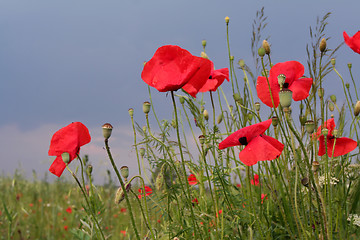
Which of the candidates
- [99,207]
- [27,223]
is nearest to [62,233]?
[27,223]

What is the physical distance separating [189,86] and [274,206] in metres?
0.91

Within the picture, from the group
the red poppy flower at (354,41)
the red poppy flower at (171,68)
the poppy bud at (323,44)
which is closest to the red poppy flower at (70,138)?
the red poppy flower at (171,68)

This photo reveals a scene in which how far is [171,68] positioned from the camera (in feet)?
4.52

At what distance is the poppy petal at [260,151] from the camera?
1.35 metres

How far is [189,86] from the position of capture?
1610 mm

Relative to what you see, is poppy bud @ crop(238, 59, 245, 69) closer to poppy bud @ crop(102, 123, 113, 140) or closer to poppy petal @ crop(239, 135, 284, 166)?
poppy petal @ crop(239, 135, 284, 166)

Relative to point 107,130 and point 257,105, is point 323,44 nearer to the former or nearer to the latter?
point 257,105

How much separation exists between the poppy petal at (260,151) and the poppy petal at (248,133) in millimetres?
27

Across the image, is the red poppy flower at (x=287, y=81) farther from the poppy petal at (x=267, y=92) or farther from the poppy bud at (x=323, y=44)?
the poppy bud at (x=323, y=44)

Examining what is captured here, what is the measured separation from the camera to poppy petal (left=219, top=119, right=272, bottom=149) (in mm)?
1392

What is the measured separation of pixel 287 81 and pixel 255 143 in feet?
1.72

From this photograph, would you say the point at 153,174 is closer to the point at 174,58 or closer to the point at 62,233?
the point at 174,58

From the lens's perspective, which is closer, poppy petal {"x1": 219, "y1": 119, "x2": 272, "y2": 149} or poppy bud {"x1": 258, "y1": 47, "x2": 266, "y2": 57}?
poppy petal {"x1": 219, "y1": 119, "x2": 272, "y2": 149}

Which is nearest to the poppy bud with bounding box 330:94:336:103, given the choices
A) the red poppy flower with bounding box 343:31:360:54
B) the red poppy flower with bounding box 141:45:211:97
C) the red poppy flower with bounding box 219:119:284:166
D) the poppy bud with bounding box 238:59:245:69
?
the red poppy flower with bounding box 343:31:360:54
